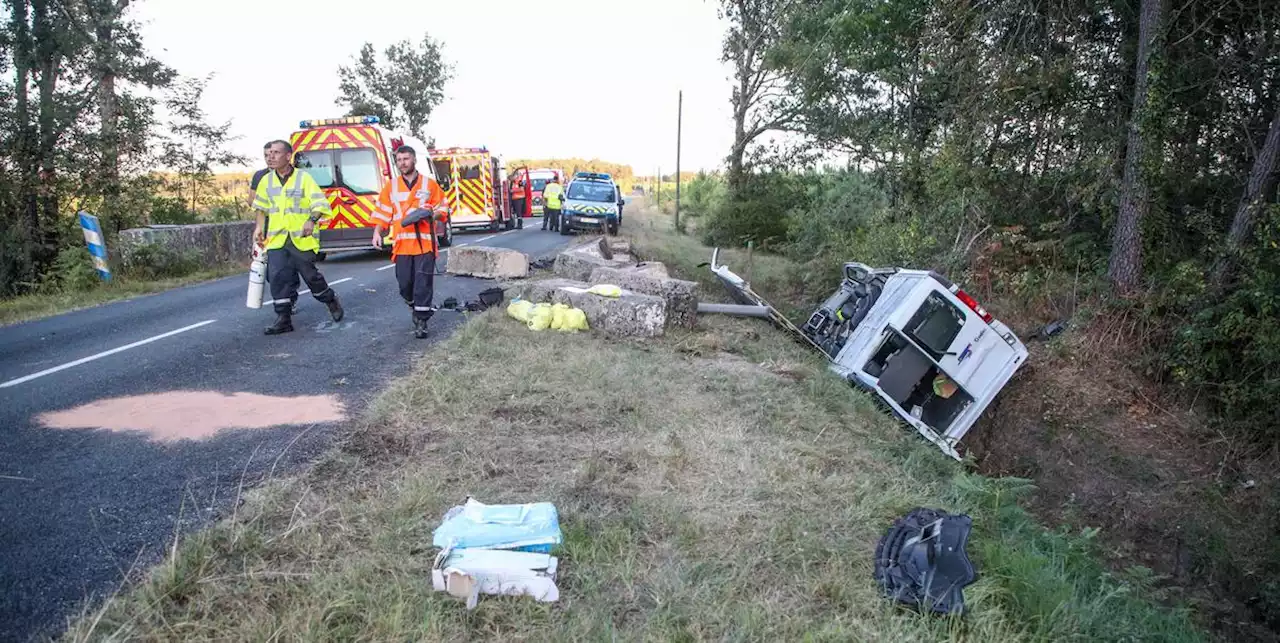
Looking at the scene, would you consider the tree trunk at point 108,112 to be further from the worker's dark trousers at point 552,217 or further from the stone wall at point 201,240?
the worker's dark trousers at point 552,217

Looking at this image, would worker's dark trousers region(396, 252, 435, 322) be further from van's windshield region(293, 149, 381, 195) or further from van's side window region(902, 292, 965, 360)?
van's windshield region(293, 149, 381, 195)

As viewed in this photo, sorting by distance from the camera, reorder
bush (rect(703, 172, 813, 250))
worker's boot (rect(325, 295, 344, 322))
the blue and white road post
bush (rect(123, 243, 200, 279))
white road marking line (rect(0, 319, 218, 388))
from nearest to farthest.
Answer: white road marking line (rect(0, 319, 218, 388)), worker's boot (rect(325, 295, 344, 322)), the blue and white road post, bush (rect(123, 243, 200, 279)), bush (rect(703, 172, 813, 250))

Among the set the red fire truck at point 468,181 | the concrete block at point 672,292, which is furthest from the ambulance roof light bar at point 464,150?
the concrete block at point 672,292

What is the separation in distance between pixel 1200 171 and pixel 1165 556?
510 cm

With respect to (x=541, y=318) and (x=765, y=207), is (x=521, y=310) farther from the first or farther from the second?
(x=765, y=207)

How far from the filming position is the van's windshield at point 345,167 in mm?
12500

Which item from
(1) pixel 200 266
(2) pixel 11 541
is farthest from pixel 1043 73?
(1) pixel 200 266

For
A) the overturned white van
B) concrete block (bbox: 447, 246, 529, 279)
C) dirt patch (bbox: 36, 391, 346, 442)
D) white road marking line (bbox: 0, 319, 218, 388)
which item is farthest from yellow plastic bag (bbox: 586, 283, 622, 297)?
concrete block (bbox: 447, 246, 529, 279)

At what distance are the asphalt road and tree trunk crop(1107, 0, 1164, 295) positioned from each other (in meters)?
7.49

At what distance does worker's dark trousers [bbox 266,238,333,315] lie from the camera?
673 cm

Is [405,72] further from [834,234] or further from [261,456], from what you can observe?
[261,456]

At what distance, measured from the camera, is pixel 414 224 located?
6625mm

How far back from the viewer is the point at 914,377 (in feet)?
21.8

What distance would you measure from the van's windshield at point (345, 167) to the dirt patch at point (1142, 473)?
1031 cm
